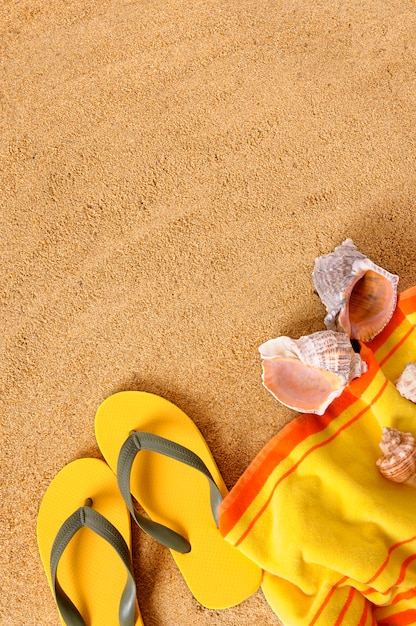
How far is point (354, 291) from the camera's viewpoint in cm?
84

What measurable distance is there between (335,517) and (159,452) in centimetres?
28

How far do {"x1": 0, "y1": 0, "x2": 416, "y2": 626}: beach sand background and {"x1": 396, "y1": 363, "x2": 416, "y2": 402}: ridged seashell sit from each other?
0.51ft

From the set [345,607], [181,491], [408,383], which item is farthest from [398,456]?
[181,491]

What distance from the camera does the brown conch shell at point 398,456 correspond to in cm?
77

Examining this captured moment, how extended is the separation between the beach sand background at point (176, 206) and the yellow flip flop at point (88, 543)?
0.08 feet

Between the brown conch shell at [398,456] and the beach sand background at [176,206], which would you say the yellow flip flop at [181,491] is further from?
the brown conch shell at [398,456]

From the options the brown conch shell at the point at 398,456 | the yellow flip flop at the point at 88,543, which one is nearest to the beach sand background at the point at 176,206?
the yellow flip flop at the point at 88,543

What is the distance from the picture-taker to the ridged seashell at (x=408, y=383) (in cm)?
79

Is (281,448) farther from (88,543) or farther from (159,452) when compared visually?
(88,543)

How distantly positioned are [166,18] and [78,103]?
8.6 inches

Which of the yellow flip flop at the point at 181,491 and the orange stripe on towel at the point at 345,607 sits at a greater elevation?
the yellow flip flop at the point at 181,491

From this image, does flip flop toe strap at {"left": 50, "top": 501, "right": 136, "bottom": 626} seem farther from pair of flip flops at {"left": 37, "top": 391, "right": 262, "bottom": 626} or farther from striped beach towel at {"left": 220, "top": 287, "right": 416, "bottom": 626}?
striped beach towel at {"left": 220, "top": 287, "right": 416, "bottom": 626}

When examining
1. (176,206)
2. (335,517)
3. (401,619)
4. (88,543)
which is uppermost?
(176,206)

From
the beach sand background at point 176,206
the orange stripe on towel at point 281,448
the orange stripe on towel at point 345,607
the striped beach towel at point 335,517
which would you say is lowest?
the orange stripe on towel at point 345,607
